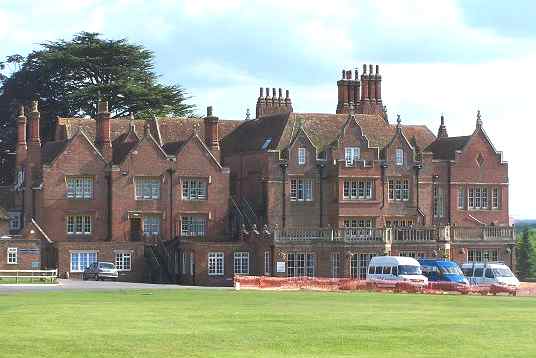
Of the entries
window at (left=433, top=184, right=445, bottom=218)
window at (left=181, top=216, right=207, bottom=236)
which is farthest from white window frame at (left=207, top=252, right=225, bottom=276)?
window at (left=433, top=184, right=445, bottom=218)

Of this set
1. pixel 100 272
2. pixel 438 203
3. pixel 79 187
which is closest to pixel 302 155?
pixel 438 203

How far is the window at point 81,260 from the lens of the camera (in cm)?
10050

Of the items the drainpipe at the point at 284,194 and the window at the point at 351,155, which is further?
the window at the point at 351,155

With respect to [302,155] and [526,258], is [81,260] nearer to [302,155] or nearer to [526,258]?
[302,155]

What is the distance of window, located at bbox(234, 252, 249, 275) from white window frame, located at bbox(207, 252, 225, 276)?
112 centimetres

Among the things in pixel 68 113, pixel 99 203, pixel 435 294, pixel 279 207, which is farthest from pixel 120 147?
pixel 435 294

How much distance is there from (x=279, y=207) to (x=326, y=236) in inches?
261

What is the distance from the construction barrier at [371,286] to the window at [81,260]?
15919 mm

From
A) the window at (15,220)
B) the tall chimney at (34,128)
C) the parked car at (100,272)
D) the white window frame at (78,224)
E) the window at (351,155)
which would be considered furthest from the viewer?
the window at (15,220)

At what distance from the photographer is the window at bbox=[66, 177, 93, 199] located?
343 feet

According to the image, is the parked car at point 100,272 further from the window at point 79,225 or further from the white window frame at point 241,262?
the white window frame at point 241,262

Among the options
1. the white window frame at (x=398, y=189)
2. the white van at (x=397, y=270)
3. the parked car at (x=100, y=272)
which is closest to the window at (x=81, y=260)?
the parked car at (x=100, y=272)

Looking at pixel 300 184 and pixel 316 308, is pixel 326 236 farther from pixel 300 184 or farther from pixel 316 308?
pixel 316 308

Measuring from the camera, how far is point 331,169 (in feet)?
353
